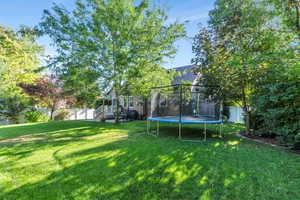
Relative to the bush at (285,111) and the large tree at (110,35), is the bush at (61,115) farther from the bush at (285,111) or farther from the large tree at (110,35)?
the bush at (285,111)

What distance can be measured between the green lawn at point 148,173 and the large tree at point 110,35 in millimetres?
4813

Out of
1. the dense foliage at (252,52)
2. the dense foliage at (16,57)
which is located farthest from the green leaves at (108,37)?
the dense foliage at (16,57)

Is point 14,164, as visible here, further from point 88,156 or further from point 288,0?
point 288,0

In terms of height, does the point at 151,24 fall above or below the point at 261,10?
above

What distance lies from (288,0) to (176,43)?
189 inches

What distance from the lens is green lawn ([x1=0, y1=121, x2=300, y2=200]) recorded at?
2260mm

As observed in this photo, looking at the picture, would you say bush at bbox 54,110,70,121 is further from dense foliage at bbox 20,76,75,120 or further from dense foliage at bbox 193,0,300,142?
dense foliage at bbox 193,0,300,142

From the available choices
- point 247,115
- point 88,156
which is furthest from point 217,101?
point 88,156

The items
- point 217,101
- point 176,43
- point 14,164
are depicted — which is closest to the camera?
point 14,164

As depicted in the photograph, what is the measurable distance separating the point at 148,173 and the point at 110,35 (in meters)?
7.37

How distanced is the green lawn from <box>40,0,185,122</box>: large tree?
4.81 meters

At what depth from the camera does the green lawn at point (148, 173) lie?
2.26 meters

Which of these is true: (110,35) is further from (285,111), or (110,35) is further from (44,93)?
(44,93)

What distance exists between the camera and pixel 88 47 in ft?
24.6
